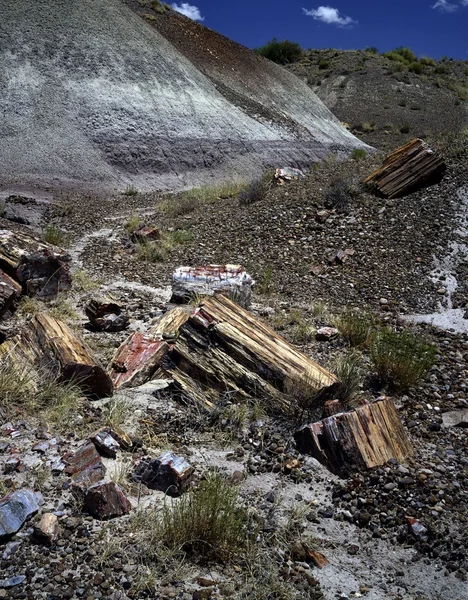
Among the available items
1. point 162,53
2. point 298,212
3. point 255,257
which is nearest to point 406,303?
point 255,257

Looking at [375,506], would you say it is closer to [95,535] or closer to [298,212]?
Answer: [95,535]

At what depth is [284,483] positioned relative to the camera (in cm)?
374

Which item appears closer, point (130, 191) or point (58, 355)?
point (58, 355)

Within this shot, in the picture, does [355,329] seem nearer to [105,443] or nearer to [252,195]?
[105,443]

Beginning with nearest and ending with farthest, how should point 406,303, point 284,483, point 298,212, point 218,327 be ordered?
point 284,483 < point 218,327 < point 406,303 < point 298,212

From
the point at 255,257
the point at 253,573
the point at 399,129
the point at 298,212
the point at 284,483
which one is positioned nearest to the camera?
the point at 253,573

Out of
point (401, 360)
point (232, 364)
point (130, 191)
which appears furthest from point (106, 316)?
point (130, 191)

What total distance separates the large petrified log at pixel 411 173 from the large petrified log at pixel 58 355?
7835mm

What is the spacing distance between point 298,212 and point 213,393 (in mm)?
6824

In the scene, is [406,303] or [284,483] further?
[406,303]

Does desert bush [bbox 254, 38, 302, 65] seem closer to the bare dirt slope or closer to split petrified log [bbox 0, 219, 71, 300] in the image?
the bare dirt slope

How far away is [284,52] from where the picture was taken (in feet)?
149

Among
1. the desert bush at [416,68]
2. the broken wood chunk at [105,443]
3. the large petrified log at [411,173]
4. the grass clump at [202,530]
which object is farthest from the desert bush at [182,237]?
the desert bush at [416,68]

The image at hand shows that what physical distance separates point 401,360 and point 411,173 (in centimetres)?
684
